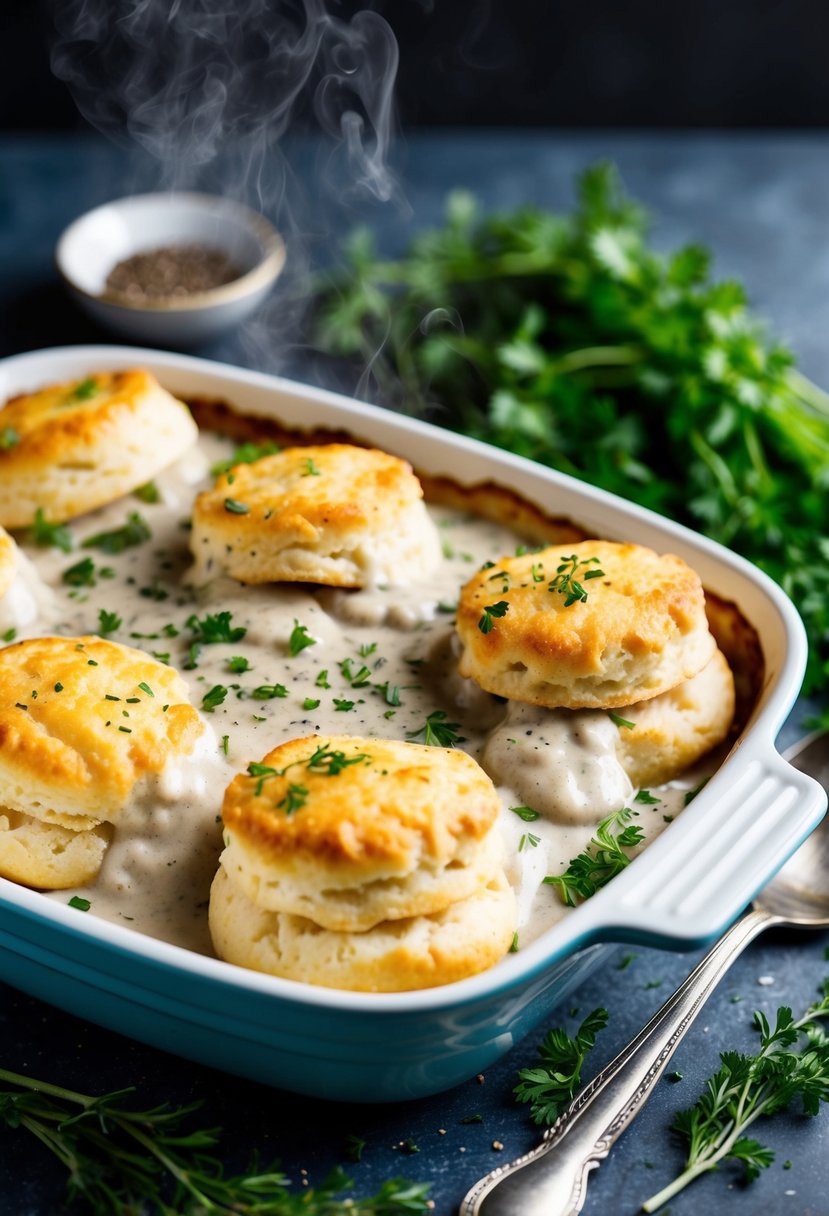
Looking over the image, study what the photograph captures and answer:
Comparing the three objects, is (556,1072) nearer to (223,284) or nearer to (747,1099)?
(747,1099)

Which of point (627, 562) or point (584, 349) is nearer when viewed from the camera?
point (627, 562)

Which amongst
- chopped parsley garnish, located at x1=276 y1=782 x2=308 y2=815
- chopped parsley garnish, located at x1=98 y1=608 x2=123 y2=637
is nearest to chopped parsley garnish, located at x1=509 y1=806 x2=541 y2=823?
chopped parsley garnish, located at x1=276 y1=782 x2=308 y2=815

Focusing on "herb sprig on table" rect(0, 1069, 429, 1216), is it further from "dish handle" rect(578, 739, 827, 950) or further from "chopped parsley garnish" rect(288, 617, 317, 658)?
"chopped parsley garnish" rect(288, 617, 317, 658)

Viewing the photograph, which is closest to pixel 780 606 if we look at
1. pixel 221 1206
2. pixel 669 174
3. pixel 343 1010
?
pixel 343 1010

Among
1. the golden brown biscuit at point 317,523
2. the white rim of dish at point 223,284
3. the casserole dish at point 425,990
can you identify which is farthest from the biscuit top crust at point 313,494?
the white rim of dish at point 223,284

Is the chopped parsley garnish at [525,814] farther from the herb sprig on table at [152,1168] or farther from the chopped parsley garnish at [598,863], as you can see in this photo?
the herb sprig on table at [152,1168]

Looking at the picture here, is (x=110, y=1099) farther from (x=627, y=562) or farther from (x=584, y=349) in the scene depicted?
(x=584, y=349)
